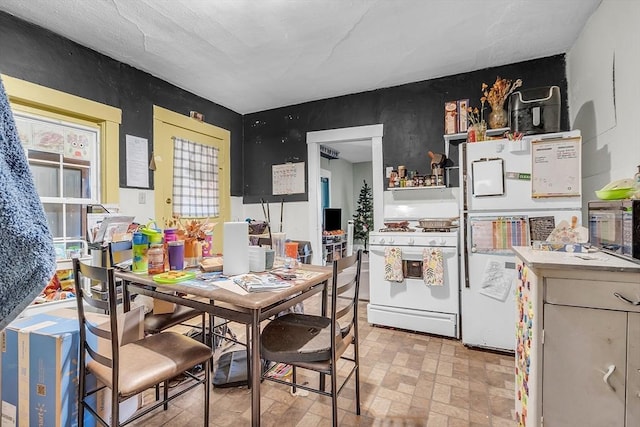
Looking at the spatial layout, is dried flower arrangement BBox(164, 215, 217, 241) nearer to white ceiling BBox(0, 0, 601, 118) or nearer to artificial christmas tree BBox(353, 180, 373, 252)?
white ceiling BBox(0, 0, 601, 118)

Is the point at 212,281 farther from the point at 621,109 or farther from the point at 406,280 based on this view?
the point at 621,109

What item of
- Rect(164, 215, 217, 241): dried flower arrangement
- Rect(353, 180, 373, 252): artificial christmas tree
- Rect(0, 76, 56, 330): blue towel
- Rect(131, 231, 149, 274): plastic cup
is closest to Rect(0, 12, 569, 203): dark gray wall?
Rect(164, 215, 217, 241): dried flower arrangement

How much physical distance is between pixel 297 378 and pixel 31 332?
145 cm

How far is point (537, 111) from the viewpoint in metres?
2.36

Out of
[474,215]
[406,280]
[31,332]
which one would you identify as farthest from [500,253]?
[31,332]

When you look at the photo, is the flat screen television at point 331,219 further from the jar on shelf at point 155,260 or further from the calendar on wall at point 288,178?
the jar on shelf at point 155,260

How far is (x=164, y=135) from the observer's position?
3324 millimetres

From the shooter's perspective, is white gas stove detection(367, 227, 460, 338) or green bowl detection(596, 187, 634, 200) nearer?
green bowl detection(596, 187, 634, 200)

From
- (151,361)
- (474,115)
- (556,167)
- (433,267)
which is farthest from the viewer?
(474,115)

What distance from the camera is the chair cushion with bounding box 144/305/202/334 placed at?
1.88m

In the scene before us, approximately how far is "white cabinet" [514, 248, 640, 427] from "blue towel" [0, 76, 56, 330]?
147 cm

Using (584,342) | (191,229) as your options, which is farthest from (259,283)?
(584,342)

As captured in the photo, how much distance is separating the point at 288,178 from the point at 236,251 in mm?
2638

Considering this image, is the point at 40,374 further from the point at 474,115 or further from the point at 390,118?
the point at 474,115
